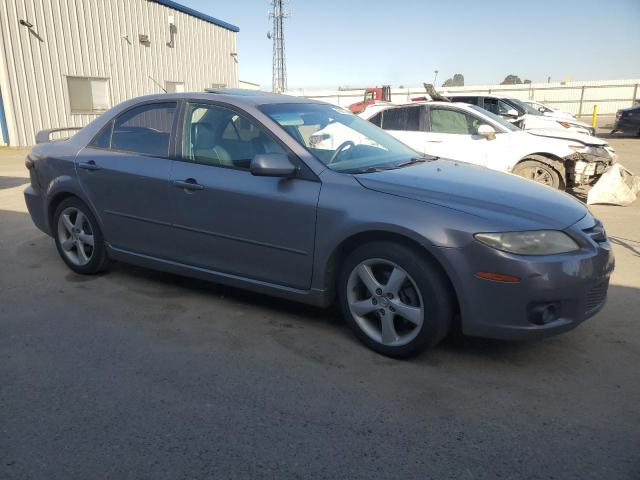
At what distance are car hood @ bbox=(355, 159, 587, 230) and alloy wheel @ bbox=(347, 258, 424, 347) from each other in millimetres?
480

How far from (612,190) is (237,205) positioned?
668cm

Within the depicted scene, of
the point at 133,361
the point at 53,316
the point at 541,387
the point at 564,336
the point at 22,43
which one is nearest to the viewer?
the point at 541,387

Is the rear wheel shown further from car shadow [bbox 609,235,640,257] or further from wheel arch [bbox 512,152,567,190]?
car shadow [bbox 609,235,640,257]

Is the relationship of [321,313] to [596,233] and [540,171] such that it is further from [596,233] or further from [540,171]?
[540,171]

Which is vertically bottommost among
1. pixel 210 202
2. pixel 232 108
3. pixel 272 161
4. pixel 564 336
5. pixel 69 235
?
pixel 564 336

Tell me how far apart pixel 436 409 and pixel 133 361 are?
71.1 inches

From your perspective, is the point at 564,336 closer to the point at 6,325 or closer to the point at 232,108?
the point at 232,108

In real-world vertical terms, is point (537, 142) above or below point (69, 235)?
above

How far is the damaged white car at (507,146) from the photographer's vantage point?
8023mm

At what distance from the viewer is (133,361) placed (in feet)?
10.8

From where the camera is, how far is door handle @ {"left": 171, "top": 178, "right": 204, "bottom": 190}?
153 inches

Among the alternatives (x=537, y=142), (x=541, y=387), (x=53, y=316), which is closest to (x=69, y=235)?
(x=53, y=316)

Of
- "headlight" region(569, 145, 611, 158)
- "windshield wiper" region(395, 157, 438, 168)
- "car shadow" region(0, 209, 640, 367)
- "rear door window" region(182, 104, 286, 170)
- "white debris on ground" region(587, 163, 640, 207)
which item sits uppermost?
"rear door window" region(182, 104, 286, 170)

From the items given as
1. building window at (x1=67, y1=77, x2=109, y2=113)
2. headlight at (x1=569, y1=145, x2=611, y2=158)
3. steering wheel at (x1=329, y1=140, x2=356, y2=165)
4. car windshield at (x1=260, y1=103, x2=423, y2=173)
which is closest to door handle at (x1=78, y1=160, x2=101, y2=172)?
car windshield at (x1=260, y1=103, x2=423, y2=173)
